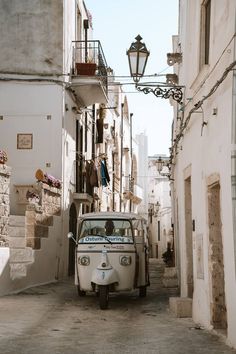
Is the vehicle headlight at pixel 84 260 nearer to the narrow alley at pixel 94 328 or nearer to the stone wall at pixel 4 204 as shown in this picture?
the narrow alley at pixel 94 328

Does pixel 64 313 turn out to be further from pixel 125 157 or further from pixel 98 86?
pixel 125 157

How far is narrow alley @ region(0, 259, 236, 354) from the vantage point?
7320 millimetres

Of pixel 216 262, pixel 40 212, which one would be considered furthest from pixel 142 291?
pixel 216 262

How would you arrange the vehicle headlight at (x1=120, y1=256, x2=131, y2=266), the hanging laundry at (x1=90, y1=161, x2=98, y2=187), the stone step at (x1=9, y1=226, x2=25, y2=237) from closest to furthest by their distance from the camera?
the vehicle headlight at (x1=120, y1=256, x2=131, y2=266) < the stone step at (x1=9, y1=226, x2=25, y2=237) < the hanging laundry at (x1=90, y1=161, x2=98, y2=187)

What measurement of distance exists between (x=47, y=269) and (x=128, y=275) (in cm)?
518

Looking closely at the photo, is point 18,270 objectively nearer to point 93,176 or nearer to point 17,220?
point 17,220

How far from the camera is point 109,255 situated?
11695 mm

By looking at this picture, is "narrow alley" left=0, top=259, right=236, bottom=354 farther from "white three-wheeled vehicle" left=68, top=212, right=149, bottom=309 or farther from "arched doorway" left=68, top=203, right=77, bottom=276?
"arched doorway" left=68, top=203, right=77, bottom=276

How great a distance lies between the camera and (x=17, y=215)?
58.2ft

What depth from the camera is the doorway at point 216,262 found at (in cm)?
830

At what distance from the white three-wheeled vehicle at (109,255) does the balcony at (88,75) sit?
7895mm

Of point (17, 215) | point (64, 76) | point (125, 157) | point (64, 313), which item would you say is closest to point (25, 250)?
point (17, 215)

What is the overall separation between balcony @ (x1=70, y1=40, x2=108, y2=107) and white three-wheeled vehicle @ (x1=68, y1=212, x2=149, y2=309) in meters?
7.89

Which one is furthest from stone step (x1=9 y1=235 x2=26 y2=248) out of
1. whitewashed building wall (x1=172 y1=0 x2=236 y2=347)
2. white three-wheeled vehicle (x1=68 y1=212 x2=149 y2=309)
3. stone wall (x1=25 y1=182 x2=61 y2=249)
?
whitewashed building wall (x1=172 y1=0 x2=236 y2=347)
